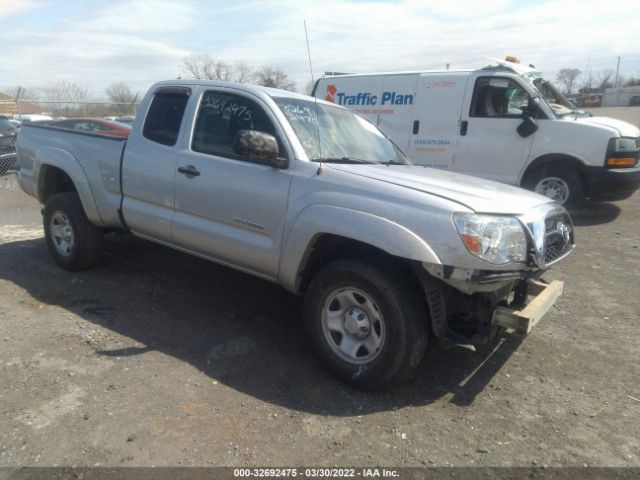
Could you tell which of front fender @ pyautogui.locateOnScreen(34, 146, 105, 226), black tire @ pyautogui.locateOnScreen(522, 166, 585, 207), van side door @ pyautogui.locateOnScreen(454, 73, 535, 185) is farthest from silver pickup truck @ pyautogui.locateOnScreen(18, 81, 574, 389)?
black tire @ pyautogui.locateOnScreen(522, 166, 585, 207)

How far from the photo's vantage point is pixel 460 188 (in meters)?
3.33

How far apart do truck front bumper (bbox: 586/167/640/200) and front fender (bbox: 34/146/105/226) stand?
6680mm

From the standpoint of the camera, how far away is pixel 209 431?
283cm

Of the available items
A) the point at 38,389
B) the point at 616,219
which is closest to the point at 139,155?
the point at 38,389

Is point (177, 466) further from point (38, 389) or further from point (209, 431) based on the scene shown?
point (38, 389)

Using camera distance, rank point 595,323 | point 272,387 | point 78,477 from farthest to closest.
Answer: point 595,323, point 272,387, point 78,477

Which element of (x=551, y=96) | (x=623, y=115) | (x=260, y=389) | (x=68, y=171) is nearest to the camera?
(x=260, y=389)

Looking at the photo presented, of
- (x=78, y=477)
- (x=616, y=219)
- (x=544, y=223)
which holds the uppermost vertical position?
(x=544, y=223)

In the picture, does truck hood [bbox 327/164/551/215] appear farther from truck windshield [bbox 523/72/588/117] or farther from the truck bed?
truck windshield [bbox 523/72/588/117]

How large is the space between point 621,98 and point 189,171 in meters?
61.9

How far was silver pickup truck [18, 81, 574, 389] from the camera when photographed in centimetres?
295

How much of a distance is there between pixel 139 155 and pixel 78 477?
2812mm

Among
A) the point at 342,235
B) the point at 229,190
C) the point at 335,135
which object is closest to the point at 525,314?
the point at 342,235

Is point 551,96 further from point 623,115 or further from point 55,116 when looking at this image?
point 623,115
